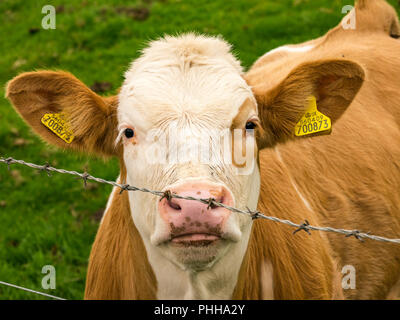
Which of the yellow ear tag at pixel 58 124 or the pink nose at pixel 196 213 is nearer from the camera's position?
the pink nose at pixel 196 213

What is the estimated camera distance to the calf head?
2467mm

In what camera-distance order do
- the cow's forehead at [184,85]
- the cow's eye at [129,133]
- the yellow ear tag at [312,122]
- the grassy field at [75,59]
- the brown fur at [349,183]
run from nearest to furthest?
the cow's forehead at [184,85] < the cow's eye at [129,133] < the yellow ear tag at [312,122] < the brown fur at [349,183] < the grassy field at [75,59]

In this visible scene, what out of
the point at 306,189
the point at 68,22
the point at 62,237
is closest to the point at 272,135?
the point at 306,189

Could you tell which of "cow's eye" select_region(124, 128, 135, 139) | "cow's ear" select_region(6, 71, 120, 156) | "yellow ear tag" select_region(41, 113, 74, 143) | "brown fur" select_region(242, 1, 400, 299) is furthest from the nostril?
"brown fur" select_region(242, 1, 400, 299)

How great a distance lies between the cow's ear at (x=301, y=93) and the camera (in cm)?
312

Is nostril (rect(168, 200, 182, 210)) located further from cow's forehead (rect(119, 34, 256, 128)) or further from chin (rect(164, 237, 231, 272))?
cow's forehead (rect(119, 34, 256, 128))

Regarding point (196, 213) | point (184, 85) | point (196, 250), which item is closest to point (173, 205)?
point (196, 213)

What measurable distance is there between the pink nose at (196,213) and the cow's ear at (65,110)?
86 centimetres

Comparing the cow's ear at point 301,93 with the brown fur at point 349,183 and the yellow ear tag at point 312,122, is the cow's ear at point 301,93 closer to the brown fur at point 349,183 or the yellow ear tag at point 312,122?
the yellow ear tag at point 312,122

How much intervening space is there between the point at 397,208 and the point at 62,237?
3324mm

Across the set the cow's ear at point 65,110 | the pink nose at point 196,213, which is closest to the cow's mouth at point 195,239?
the pink nose at point 196,213

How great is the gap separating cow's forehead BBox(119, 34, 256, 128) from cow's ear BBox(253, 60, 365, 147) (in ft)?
0.71

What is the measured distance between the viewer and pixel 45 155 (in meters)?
7.14

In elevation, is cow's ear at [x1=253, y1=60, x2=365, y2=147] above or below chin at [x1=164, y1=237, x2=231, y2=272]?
above
